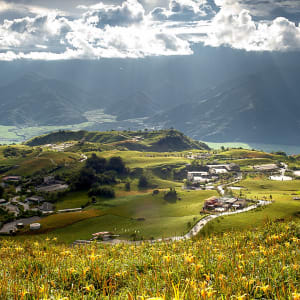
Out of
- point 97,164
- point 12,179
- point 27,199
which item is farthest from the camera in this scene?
point 97,164

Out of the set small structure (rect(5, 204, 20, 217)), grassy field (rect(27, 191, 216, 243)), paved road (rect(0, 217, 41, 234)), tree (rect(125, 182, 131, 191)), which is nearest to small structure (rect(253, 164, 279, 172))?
grassy field (rect(27, 191, 216, 243))

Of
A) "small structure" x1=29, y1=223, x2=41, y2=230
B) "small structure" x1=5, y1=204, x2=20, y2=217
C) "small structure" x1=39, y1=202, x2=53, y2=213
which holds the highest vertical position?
"small structure" x1=29, y1=223, x2=41, y2=230

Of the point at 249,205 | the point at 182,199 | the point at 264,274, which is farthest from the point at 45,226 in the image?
the point at 264,274

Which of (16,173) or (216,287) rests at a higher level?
(216,287)

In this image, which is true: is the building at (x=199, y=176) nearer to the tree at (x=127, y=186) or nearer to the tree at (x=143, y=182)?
the tree at (x=143, y=182)

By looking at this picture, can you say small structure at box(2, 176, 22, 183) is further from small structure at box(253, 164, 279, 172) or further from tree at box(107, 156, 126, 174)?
small structure at box(253, 164, 279, 172)

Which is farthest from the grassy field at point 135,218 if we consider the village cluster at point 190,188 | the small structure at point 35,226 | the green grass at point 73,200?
the green grass at point 73,200

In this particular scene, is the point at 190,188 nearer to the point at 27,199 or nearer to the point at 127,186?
the point at 127,186

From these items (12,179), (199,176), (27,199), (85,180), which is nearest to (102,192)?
(85,180)

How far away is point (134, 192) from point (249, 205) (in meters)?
56.4

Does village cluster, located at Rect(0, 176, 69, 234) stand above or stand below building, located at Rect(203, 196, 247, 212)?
below

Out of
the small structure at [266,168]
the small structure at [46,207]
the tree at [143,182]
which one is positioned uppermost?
the small structure at [46,207]

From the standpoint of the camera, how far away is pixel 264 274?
10.4 m

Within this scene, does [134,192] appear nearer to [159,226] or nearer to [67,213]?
[67,213]
